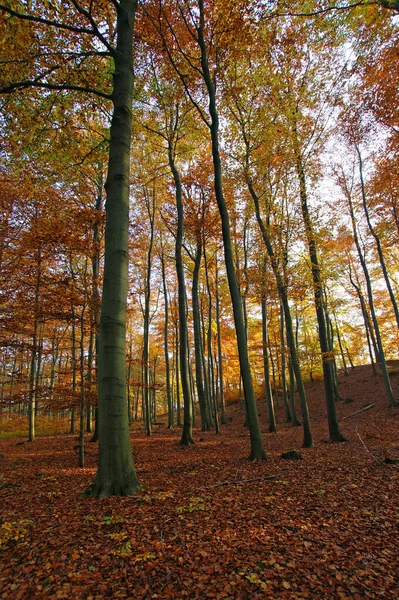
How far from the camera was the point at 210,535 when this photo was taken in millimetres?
2959

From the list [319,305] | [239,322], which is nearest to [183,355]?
[239,322]

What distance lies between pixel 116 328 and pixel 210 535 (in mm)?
2731

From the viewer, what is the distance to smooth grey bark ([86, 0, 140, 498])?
398 cm

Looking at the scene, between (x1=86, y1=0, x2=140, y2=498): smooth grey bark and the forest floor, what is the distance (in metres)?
0.34

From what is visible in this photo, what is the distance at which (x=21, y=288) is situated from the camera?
32.3 ft

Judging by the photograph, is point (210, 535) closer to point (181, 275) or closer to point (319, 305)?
point (319, 305)

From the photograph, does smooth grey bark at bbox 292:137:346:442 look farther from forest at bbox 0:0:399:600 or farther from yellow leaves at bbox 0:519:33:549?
yellow leaves at bbox 0:519:33:549

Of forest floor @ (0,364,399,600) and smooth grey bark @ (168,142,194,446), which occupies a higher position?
smooth grey bark @ (168,142,194,446)

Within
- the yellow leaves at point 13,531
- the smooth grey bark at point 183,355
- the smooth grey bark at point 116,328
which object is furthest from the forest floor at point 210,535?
the smooth grey bark at point 183,355

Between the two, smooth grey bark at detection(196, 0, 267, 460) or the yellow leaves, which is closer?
the yellow leaves

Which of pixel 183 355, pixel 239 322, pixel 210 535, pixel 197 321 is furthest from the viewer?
pixel 197 321

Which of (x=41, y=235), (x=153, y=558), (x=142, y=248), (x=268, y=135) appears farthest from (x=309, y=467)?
(x=142, y=248)

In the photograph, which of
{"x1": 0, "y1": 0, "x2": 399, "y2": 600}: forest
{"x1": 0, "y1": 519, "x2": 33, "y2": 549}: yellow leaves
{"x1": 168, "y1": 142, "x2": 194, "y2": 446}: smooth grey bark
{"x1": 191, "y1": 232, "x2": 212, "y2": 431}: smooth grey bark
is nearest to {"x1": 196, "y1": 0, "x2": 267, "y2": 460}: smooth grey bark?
{"x1": 0, "y1": 0, "x2": 399, "y2": 600}: forest

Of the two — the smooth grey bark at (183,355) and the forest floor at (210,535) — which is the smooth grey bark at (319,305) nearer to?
the forest floor at (210,535)
